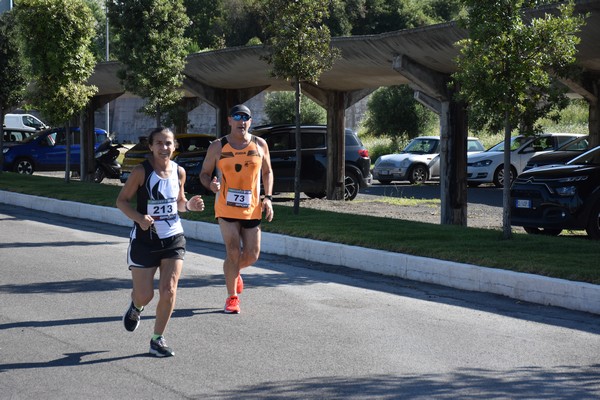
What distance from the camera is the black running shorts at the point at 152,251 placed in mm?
7117

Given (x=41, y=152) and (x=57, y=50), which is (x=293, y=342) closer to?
(x=57, y=50)

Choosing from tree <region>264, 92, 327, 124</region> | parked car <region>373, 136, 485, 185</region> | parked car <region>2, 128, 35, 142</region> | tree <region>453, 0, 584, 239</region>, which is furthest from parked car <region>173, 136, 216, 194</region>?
tree <region>264, 92, 327, 124</region>

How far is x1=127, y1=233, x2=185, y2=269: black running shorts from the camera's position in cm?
712

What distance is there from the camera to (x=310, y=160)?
936 inches

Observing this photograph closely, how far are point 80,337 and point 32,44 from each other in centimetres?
1757

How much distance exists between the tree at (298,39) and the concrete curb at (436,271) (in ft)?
10.5

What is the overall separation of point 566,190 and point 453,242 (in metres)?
3.18

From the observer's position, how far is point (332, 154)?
23.8 meters

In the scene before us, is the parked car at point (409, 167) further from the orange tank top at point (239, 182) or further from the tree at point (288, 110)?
the orange tank top at point (239, 182)

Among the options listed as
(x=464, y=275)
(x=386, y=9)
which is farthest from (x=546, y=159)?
(x=386, y=9)

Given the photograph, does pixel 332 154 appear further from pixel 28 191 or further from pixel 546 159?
pixel 28 191

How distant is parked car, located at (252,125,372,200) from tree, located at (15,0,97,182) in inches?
187

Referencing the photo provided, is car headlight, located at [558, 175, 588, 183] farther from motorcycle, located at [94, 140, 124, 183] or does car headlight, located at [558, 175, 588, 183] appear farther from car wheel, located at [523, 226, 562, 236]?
motorcycle, located at [94, 140, 124, 183]

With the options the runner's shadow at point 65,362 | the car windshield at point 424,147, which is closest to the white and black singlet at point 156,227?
the runner's shadow at point 65,362
